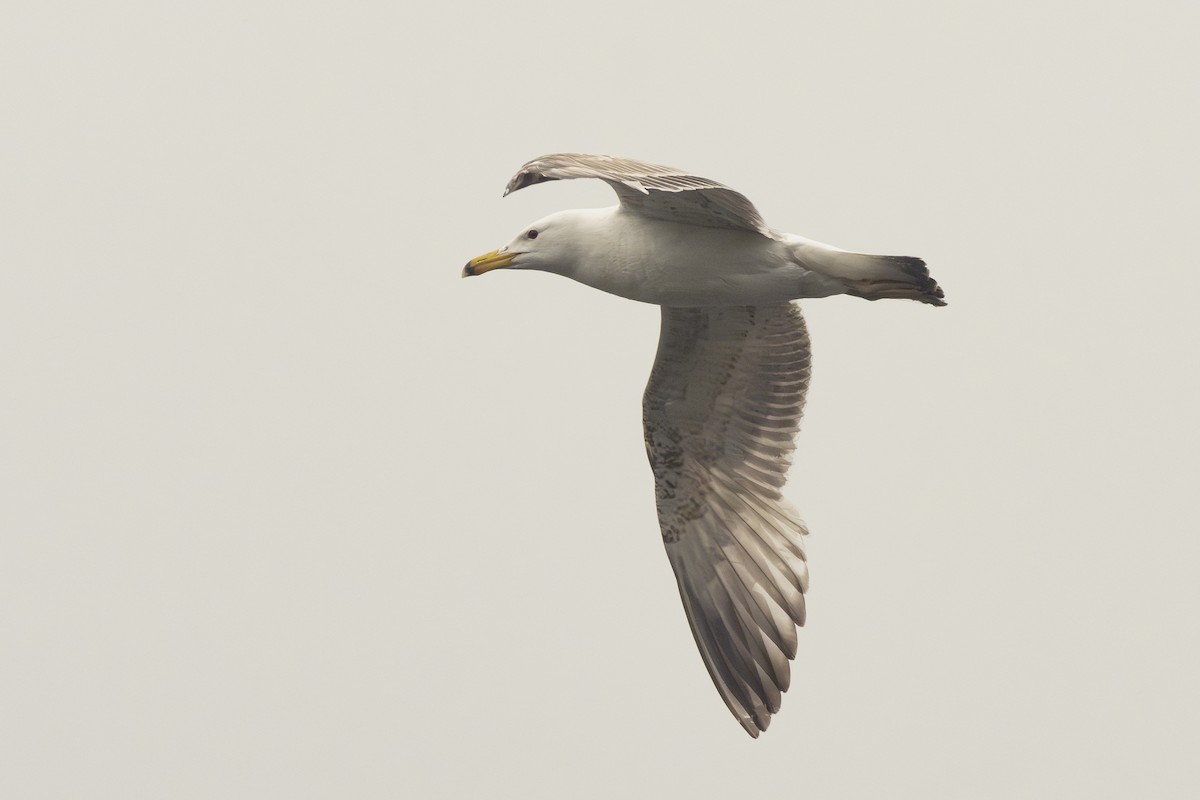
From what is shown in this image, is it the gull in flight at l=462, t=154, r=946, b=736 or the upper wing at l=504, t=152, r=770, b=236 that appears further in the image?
the gull in flight at l=462, t=154, r=946, b=736

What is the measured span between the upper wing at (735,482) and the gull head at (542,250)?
1179mm

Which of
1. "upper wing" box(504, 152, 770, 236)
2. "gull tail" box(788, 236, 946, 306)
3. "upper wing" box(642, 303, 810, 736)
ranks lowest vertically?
"upper wing" box(642, 303, 810, 736)

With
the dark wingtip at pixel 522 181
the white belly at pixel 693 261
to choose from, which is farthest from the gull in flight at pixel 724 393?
the dark wingtip at pixel 522 181

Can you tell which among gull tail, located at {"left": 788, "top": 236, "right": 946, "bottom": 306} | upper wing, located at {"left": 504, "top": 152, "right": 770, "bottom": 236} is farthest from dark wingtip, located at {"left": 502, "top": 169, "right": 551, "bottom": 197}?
gull tail, located at {"left": 788, "top": 236, "right": 946, "bottom": 306}

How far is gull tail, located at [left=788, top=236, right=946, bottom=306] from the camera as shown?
8508 millimetres

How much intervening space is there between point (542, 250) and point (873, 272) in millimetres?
1574

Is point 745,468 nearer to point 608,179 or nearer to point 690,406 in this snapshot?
point 690,406

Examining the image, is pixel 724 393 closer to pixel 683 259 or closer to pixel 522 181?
pixel 683 259

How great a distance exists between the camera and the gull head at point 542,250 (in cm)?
877

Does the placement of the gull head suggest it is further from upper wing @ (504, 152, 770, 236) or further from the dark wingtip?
the dark wingtip

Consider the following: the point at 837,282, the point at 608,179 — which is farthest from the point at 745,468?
the point at 608,179

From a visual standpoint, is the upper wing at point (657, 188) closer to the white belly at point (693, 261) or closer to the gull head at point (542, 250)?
the white belly at point (693, 261)

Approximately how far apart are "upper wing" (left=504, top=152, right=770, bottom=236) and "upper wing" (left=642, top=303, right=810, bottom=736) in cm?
126

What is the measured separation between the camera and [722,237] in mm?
8656
